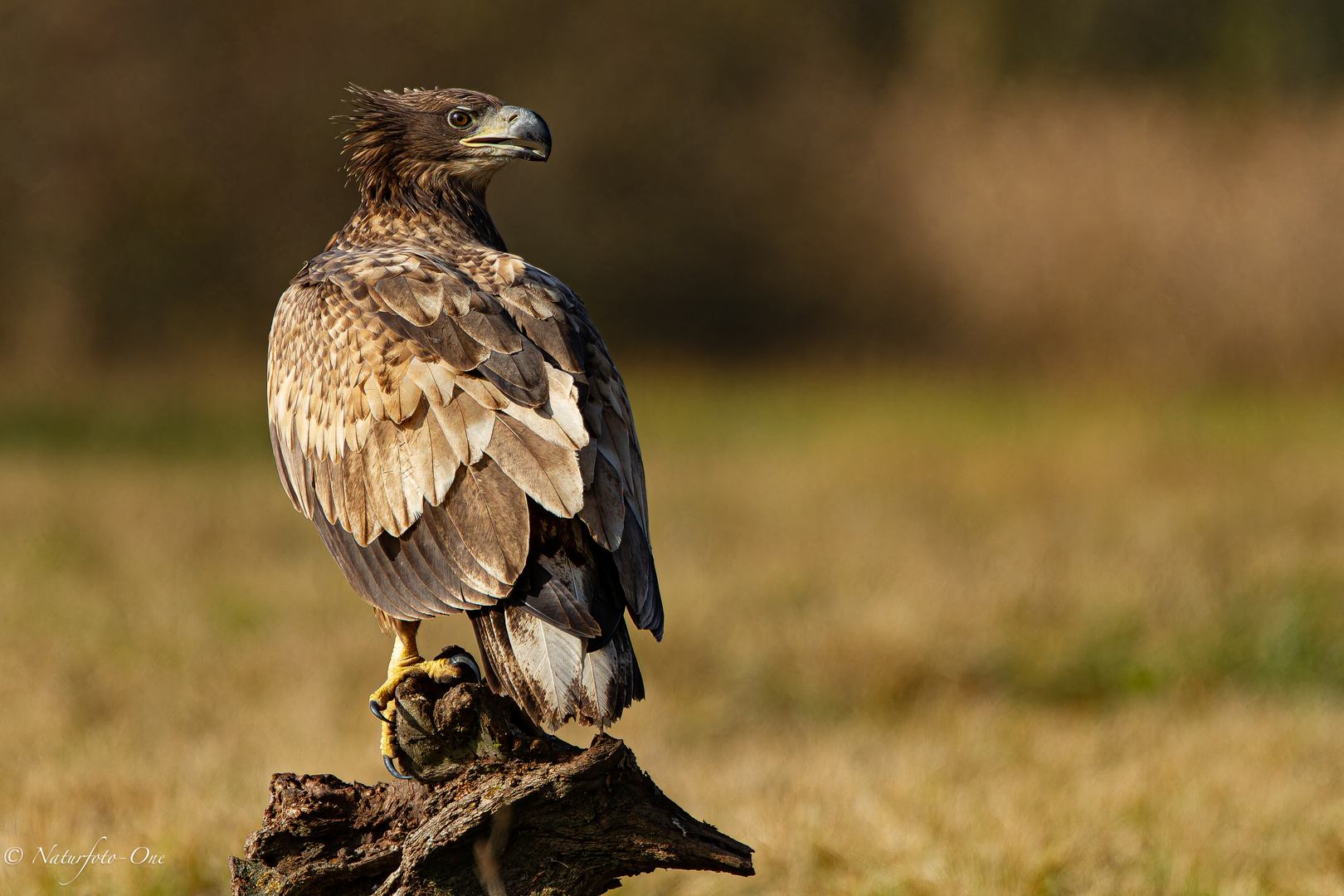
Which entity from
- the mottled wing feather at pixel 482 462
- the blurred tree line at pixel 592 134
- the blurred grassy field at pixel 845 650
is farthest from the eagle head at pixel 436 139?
the blurred tree line at pixel 592 134

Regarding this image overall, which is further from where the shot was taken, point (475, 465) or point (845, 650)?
point (845, 650)

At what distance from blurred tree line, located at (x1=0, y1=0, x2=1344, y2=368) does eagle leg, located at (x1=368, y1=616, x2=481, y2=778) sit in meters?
9.43

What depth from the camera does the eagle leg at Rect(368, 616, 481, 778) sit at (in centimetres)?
239

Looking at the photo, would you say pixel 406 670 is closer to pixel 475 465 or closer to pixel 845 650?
pixel 475 465

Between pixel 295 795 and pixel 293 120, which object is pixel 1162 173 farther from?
pixel 295 795

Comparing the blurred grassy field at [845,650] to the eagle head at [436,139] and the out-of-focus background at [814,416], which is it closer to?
the out-of-focus background at [814,416]

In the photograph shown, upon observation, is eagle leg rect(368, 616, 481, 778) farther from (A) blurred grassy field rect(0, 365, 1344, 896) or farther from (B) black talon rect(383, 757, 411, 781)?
(A) blurred grassy field rect(0, 365, 1344, 896)

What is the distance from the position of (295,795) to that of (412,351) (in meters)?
0.85

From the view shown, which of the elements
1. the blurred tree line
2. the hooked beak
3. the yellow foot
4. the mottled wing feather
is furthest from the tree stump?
the blurred tree line

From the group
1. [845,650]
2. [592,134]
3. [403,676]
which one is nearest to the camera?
[403,676]

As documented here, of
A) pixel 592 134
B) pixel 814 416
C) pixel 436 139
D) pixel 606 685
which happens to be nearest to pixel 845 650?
pixel 436 139

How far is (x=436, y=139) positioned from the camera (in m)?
3.15

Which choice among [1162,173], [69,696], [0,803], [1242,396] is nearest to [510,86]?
[1162,173]

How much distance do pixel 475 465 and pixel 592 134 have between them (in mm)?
11367
